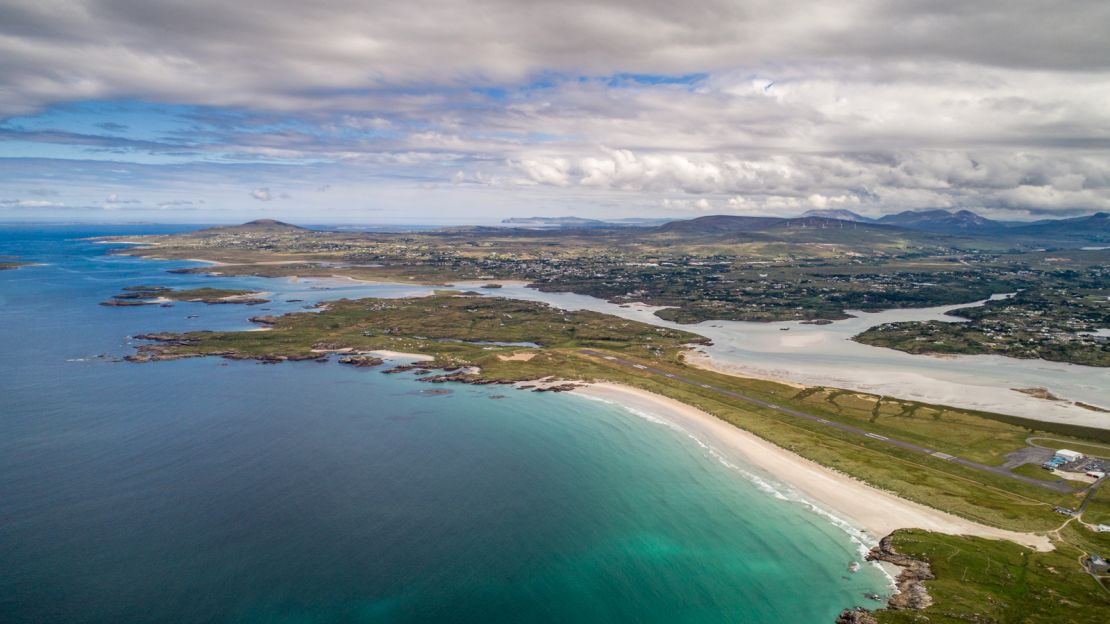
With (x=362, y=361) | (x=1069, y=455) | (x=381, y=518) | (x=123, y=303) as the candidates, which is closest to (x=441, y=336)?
(x=362, y=361)

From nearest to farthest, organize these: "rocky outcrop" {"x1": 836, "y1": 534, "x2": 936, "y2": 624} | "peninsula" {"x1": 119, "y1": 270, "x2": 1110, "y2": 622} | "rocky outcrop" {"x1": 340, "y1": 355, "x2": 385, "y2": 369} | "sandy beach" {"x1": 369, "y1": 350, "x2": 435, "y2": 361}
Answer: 1. "rocky outcrop" {"x1": 836, "y1": 534, "x2": 936, "y2": 624}
2. "peninsula" {"x1": 119, "y1": 270, "x2": 1110, "y2": 622}
3. "rocky outcrop" {"x1": 340, "y1": 355, "x2": 385, "y2": 369}
4. "sandy beach" {"x1": 369, "y1": 350, "x2": 435, "y2": 361}

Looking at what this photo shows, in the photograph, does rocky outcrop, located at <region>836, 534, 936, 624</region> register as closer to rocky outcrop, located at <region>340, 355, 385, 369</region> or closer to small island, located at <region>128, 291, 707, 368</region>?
small island, located at <region>128, 291, 707, 368</region>

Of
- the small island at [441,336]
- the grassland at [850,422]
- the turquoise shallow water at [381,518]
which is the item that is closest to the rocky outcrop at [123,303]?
the small island at [441,336]

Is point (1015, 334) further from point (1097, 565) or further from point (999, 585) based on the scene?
point (999, 585)

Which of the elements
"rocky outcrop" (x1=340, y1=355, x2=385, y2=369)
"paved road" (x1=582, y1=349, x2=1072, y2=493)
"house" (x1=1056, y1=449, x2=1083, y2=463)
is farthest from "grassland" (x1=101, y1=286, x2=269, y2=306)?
"house" (x1=1056, y1=449, x2=1083, y2=463)

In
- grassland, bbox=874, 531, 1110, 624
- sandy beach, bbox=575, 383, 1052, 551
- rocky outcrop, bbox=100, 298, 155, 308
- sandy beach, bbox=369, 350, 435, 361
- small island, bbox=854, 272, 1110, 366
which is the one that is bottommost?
sandy beach, bbox=575, 383, 1052, 551

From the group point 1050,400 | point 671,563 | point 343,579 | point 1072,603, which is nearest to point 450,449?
point 343,579
